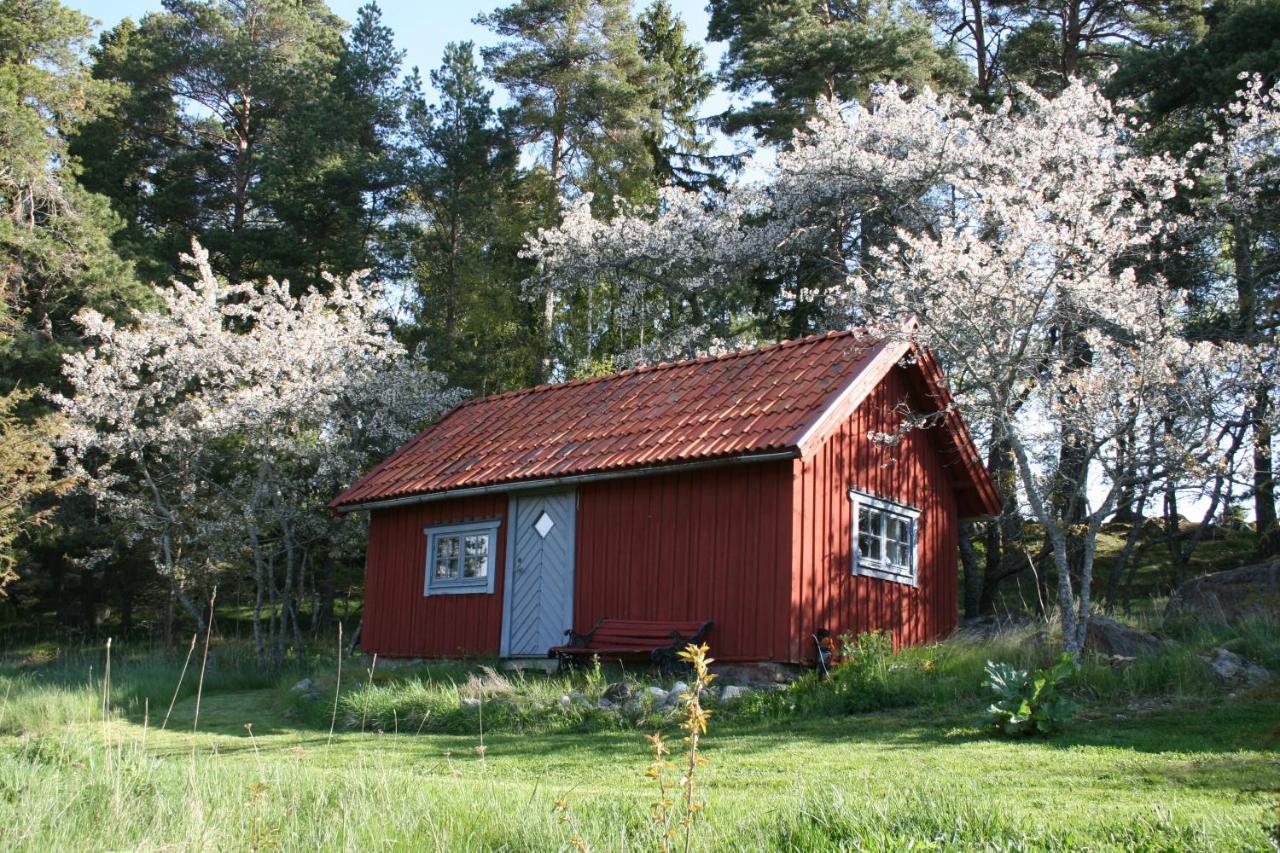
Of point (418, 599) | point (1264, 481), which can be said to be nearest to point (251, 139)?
point (418, 599)

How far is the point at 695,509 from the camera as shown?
14.6 m

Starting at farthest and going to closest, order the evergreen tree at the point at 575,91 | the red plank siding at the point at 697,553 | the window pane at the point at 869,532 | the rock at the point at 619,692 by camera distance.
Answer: the evergreen tree at the point at 575,91 < the window pane at the point at 869,532 < the red plank siding at the point at 697,553 < the rock at the point at 619,692

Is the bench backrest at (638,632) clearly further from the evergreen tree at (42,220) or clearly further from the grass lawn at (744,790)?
the evergreen tree at (42,220)

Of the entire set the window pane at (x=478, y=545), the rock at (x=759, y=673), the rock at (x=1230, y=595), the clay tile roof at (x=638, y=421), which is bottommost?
the rock at (x=759, y=673)

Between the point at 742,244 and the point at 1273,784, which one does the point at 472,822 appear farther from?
the point at 742,244

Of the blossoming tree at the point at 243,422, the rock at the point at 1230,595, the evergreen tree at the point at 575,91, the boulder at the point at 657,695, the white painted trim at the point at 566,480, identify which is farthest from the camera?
the evergreen tree at the point at 575,91

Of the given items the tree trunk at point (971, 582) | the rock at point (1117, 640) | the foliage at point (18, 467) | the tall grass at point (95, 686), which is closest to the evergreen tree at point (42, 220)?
the foliage at point (18, 467)

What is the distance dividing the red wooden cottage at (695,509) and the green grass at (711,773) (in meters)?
1.95

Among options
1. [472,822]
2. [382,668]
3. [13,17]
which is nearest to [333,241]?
[13,17]

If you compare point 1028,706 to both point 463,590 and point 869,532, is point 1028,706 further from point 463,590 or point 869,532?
point 463,590

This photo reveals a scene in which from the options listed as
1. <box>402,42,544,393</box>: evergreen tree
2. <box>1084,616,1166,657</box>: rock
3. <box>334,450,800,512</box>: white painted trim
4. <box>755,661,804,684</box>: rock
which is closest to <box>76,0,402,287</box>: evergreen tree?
<box>402,42,544,393</box>: evergreen tree

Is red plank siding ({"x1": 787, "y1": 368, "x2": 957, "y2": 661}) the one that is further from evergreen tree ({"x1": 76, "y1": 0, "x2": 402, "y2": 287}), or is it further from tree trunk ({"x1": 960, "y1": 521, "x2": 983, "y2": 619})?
evergreen tree ({"x1": 76, "y1": 0, "x2": 402, "y2": 287})

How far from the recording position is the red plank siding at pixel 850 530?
1391 centimetres

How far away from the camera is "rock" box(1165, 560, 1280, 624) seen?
14.7m
